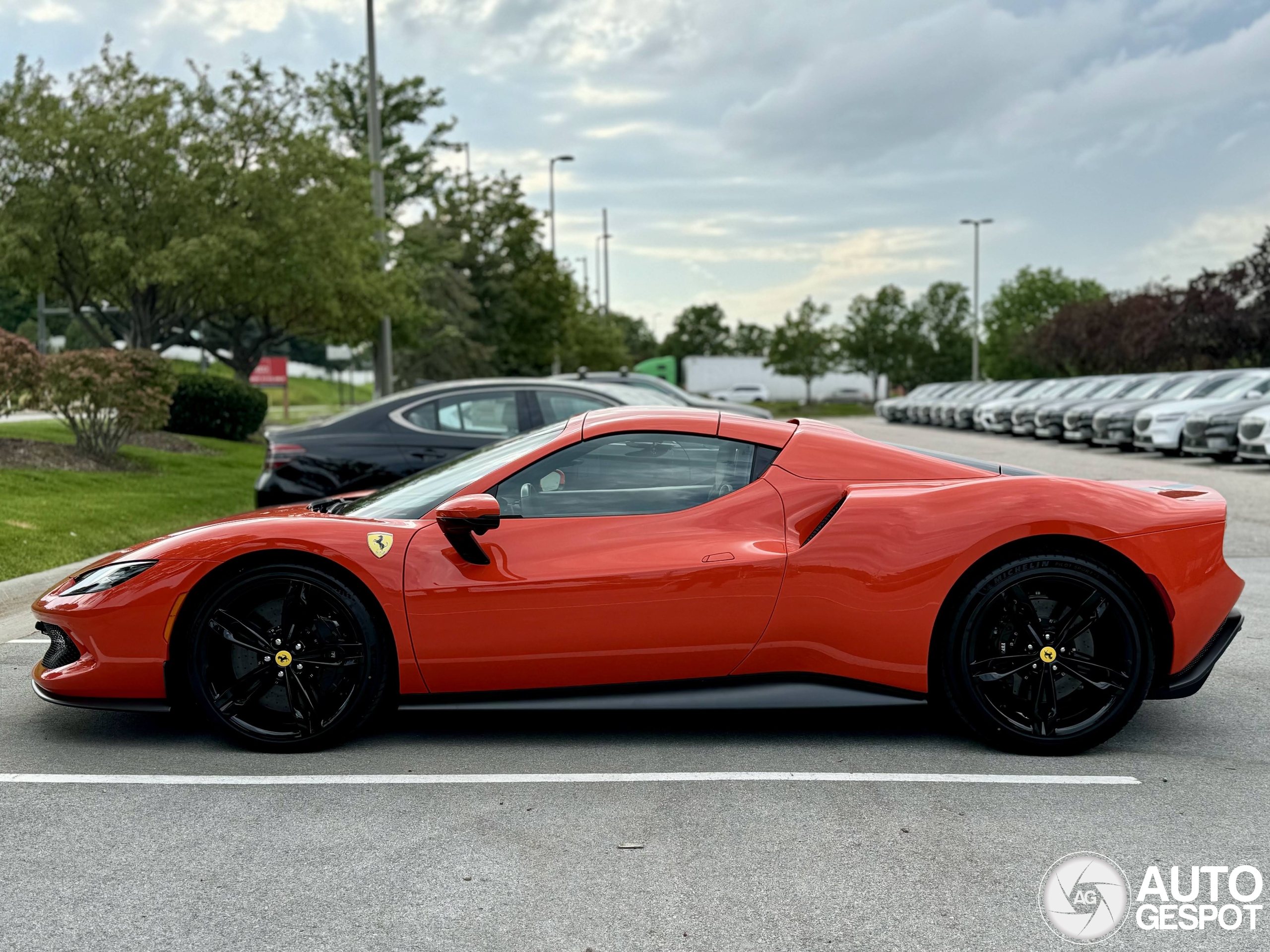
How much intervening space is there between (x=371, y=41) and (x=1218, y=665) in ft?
68.2

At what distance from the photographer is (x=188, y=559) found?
4.52 metres

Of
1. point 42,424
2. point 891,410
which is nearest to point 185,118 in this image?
point 42,424

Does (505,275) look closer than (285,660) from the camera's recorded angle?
No

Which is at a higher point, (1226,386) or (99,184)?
(99,184)

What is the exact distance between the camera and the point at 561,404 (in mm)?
9773

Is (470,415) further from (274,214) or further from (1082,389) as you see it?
(1082,389)

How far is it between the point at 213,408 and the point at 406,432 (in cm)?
1413

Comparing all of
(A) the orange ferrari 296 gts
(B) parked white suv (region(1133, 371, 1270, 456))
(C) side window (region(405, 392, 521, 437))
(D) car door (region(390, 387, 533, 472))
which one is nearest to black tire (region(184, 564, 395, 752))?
(A) the orange ferrari 296 gts

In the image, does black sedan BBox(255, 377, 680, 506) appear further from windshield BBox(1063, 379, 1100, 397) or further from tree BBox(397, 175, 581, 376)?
tree BBox(397, 175, 581, 376)

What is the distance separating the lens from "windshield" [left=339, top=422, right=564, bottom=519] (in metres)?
4.74

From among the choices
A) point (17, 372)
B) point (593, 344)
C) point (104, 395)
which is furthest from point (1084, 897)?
point (593, 344)

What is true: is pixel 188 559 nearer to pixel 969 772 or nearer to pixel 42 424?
pixel 969 772

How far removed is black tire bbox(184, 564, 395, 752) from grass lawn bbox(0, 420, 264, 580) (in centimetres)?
436

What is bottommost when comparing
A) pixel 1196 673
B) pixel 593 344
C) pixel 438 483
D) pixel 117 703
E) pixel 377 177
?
pixel 117 703
